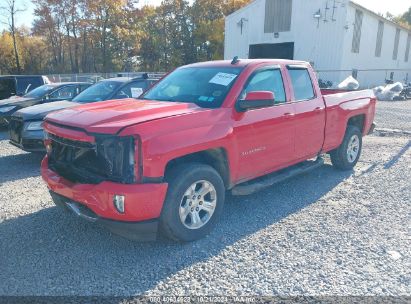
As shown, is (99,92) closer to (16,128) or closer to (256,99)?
(16,128)

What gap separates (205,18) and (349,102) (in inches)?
1904

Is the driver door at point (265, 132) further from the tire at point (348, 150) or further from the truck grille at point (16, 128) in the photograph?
the truck grille at point (16, 128)

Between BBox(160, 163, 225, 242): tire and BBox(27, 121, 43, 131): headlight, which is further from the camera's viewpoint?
BBox(27, 121, 43, 131): headlight

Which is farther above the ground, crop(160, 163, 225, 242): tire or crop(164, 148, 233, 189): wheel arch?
crop(164, 148, 233, 189): wheel arch

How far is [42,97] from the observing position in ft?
31.3

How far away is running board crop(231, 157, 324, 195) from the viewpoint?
Answer: 4316mm

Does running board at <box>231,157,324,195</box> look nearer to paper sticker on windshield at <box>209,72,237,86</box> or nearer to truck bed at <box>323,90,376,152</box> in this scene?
truck bed at <box>323,90,376,152</box>

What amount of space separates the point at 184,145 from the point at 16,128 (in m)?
4.97

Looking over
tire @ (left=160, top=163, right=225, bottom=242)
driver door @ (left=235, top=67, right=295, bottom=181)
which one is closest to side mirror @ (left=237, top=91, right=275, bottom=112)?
driver door @ (left=235, top=67, right=295, bottom=181)

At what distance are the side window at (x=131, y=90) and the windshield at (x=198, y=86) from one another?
2.84m

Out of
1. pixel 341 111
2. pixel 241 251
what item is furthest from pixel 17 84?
pixel 241 251

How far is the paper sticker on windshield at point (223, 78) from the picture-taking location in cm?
→ 433

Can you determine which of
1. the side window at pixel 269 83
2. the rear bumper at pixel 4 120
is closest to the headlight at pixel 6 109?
the rear bumper at pixel 4 120

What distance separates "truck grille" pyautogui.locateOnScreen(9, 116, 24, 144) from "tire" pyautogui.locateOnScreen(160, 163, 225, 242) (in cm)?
465
